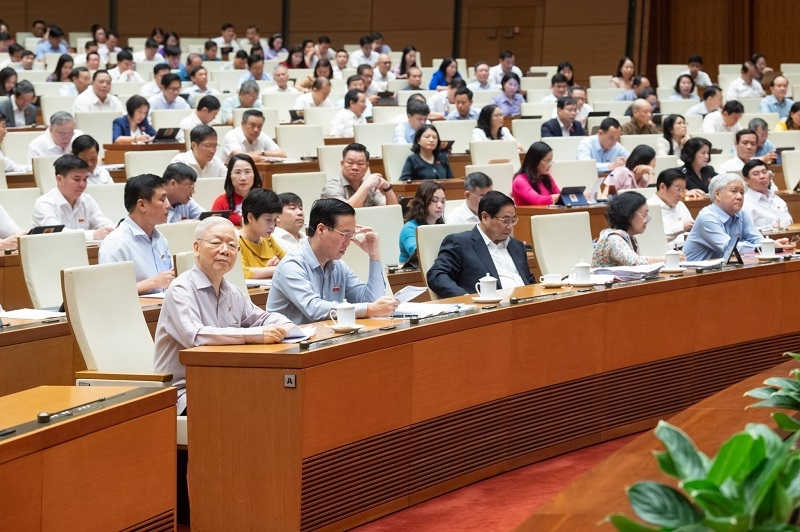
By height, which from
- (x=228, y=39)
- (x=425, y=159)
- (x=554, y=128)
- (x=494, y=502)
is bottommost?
(x=494, y=502)

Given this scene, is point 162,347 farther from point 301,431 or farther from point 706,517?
point 706,517

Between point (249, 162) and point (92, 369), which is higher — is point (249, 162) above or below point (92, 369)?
above

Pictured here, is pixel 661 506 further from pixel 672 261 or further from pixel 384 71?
pixel 384 71

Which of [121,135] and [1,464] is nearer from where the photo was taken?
[1,464]

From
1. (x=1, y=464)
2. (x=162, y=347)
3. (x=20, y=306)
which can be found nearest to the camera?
(x=1, y=464)

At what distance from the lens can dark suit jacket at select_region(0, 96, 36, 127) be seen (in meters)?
9.92

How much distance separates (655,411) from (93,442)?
2.92 meters

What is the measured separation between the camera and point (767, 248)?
5.69 metres

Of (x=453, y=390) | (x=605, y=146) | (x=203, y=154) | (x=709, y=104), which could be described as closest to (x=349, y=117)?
(x=605, y=146)

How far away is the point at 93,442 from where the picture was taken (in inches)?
111

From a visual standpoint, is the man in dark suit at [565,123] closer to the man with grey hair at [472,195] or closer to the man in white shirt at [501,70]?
the man in white shirt at [501,70]

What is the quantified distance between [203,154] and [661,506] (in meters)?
6.51

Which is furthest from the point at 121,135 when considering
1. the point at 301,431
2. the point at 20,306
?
the point at 301,431

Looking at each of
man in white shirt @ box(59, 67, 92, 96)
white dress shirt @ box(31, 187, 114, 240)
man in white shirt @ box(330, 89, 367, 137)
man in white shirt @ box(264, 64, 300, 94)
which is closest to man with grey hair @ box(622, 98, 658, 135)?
man in white shirt @ box(330, 89, 367, 137)
